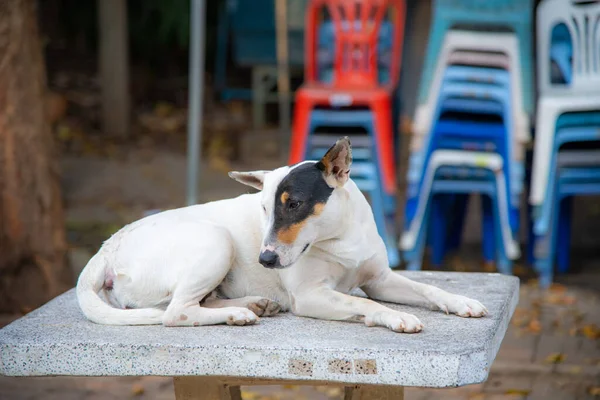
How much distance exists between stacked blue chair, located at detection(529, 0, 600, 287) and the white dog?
9.33 ft

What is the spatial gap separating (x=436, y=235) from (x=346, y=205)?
3.55 m

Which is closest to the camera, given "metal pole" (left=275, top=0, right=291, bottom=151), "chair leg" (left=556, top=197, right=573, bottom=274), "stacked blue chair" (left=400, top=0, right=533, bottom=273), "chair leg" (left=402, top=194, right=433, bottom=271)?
"stacked blue chair" (left=400, top=0, right=533, bottom=273)

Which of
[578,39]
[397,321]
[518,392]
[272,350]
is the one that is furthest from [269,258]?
[578,39]

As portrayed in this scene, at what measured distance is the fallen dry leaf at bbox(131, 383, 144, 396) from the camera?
4469 millimetres

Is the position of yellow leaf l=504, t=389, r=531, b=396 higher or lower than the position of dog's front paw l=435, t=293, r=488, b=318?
Answer: lower

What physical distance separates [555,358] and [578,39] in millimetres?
2096

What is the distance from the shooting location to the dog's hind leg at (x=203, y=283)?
2.93 meters

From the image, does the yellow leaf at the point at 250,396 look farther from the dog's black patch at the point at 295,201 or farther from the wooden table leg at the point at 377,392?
the dog's black patch at the point at 295,201

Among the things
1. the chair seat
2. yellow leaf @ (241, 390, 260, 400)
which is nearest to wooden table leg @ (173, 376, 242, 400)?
yellow leaf @ (241, 390, 260, 400)

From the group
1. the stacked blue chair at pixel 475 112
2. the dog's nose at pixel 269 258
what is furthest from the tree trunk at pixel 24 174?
the dog's nose at pixel 269 258

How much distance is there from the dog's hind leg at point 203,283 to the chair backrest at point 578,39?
→ 3.39 m

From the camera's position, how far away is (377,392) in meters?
3.02

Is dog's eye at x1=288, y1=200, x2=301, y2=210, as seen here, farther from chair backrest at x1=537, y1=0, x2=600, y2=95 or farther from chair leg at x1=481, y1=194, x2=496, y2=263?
chair leg at x1=481, y1=194, x2=496, y2=263

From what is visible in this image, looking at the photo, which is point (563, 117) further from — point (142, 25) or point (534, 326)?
point (142, 25)
